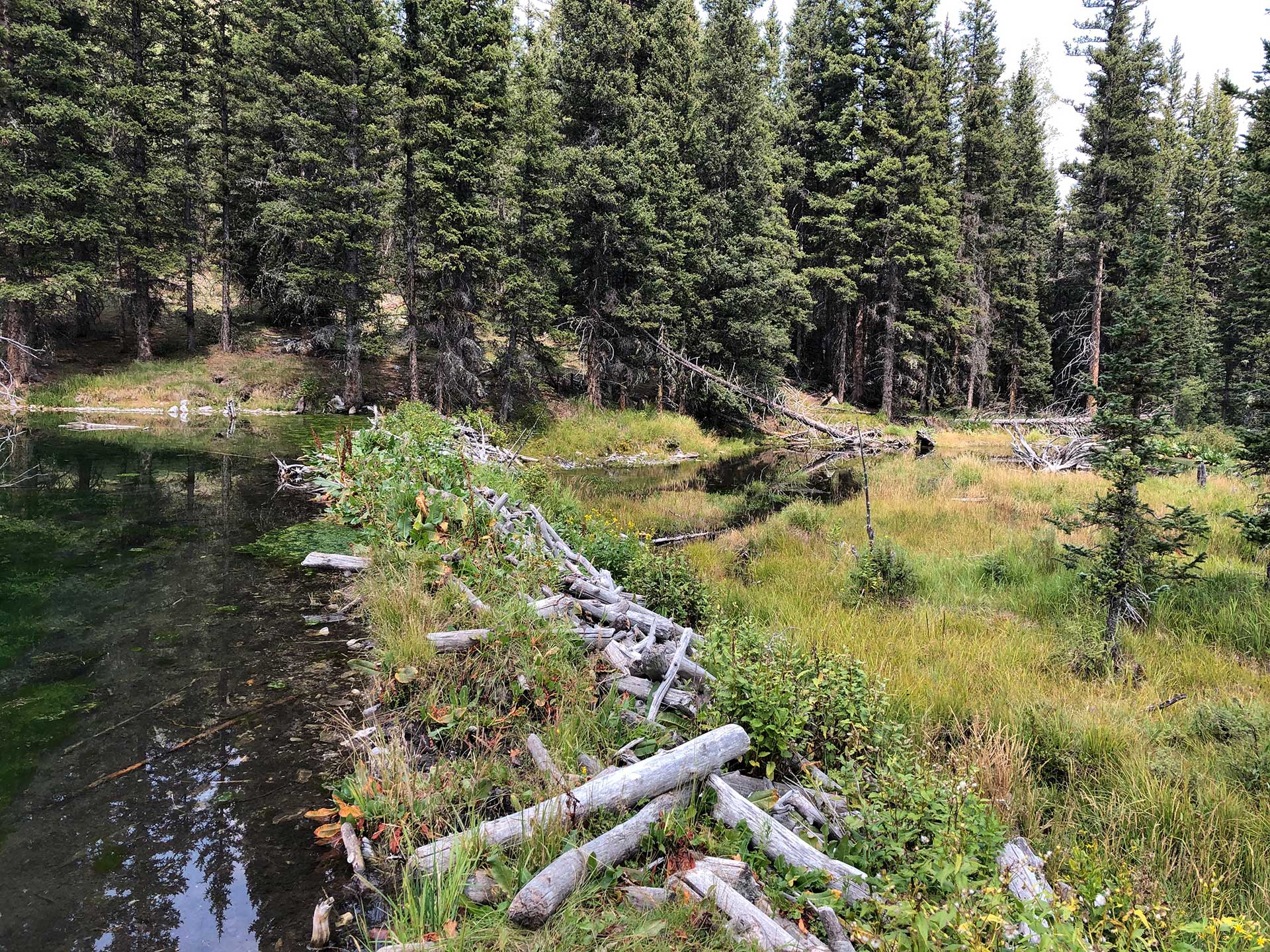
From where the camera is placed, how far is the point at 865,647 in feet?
22.6

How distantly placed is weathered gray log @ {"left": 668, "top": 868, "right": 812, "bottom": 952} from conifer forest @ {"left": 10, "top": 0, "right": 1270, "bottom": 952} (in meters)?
0.04

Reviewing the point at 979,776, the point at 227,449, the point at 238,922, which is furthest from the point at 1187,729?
the point at 227,449

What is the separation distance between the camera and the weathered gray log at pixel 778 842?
11.5ft

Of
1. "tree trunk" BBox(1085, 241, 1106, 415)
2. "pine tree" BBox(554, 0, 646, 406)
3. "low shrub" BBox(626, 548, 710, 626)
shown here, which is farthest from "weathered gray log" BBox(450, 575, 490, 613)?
"tree trunk" BBox(1085, 241, 1106, 415)

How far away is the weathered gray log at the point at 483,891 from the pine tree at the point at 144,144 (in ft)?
117

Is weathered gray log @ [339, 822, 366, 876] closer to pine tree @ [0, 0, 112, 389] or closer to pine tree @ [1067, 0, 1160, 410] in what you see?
pine tree @ [0, 0, 112, 389]

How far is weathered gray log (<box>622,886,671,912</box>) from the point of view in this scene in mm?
3264

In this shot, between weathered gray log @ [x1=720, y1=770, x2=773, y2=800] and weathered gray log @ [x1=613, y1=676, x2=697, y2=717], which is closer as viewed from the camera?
weathered gray log @ [x1=720, y1=770, x2=773, y2=800]

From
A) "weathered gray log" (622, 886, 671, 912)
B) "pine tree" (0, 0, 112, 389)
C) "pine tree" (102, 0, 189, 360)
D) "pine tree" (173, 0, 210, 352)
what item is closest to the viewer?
"weathered gray log" (622, 886, 671, 912)

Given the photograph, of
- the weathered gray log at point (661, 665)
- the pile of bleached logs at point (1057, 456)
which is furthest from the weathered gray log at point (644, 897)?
the pile of bleached logs at point (1057, 456)

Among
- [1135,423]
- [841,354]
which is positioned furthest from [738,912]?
[841,354]

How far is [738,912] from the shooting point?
3158mm

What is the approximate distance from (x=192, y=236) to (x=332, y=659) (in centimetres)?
3596

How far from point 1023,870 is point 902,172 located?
3895 cm
